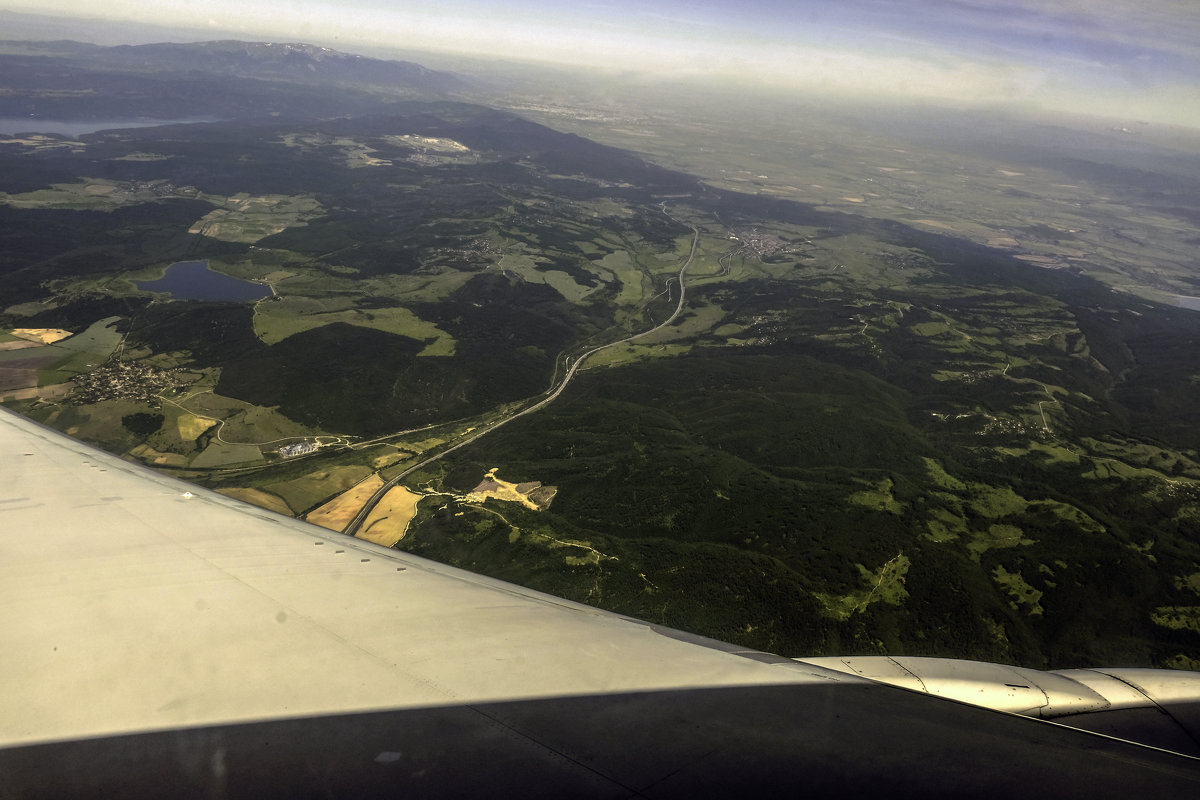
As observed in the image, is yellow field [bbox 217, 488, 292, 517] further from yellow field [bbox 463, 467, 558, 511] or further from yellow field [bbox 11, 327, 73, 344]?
yellow field [bbox 11, 327, 73, 344]

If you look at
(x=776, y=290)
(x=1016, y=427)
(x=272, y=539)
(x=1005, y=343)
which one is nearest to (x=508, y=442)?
(x=272, y=539)

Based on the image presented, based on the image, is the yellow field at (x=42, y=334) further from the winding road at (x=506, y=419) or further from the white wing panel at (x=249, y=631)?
the white wing panel at (x=249, y=631)

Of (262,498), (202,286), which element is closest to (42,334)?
(202,286)

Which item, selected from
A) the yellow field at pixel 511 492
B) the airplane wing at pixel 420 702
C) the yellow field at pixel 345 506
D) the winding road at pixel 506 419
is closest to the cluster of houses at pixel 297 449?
the yellow field at pixel 345 506

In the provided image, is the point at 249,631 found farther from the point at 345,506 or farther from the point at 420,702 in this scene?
the point at 345,506

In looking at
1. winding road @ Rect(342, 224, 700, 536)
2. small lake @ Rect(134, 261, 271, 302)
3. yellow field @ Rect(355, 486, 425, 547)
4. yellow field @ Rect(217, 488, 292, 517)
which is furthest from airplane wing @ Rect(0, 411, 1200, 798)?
small lake @ Rect(134, 261, 271, 302)

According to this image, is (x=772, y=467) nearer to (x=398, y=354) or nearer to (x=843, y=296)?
(x=398, y=354)
